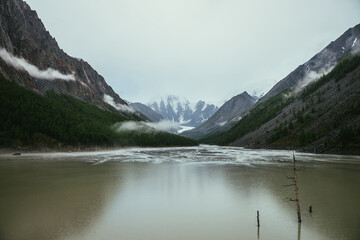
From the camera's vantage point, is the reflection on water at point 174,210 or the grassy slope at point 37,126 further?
the grassy slope at point 37,126

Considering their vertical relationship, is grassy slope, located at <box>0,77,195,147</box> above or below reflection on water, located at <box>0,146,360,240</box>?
above

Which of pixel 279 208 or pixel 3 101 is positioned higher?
pixel 3 101

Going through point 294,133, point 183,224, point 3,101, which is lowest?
point 183,224

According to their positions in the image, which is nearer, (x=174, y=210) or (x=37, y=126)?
(x=174, y=210)

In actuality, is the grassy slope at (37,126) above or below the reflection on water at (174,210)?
above

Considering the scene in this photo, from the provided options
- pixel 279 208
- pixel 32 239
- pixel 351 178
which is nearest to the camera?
pixel 32 239

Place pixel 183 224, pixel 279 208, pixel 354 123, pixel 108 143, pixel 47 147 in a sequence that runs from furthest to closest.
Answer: pixel 108 143
pixel 47 147
pixel 354 123
pixel 279 208
pixel 183 224

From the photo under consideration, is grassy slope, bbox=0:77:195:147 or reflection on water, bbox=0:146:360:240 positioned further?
grassy slope, bbox=0:77:195:147

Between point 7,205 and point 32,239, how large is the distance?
1222cm

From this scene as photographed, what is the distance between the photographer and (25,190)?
34094 mm

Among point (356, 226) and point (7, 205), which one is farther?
point (7, 205)

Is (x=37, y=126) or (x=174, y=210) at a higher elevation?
(x=37, y=126)

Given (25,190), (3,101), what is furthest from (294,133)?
(3,101)

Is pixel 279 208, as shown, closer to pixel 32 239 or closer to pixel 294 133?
pixel 32 239
